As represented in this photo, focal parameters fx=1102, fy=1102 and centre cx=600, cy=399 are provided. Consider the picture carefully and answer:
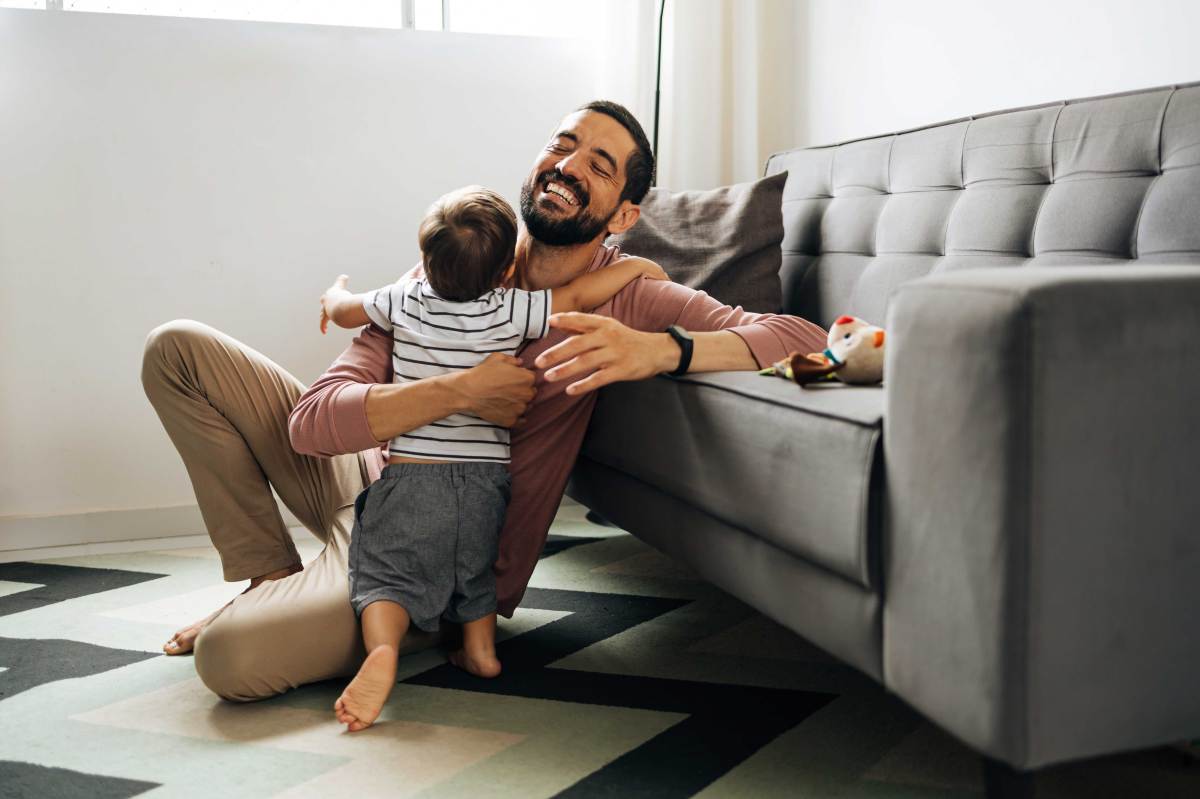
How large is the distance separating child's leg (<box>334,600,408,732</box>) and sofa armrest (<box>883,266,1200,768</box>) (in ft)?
2.43

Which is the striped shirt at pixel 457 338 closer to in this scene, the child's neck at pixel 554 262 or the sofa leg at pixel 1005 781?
the child's neck at pixel 554 262

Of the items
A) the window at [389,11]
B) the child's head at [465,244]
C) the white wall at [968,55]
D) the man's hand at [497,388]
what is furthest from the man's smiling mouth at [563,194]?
the window at [389,11]

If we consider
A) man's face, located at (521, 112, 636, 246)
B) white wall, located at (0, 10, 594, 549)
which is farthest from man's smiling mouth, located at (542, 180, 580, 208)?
white wall, located at (0, 10, 594, 549)

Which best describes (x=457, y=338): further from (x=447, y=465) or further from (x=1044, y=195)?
(x=1044, y=195)

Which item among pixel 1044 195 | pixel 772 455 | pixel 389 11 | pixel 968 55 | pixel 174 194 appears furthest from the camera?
pixel 389 11

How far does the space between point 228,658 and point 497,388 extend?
20.7 inches

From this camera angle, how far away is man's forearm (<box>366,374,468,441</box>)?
1.59 meters

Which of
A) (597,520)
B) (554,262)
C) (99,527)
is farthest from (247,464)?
(597,520)

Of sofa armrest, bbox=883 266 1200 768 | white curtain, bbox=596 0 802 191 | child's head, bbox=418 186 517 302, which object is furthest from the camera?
white curtain, bbox=596 0 802 191

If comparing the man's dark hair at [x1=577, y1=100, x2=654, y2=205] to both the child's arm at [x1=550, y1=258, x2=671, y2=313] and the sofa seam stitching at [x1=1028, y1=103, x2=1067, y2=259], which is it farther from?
the sofa seam stitching at [x1=1028, y1=103, x2=1067, y2=259]

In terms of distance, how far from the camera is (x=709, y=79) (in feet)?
9.48

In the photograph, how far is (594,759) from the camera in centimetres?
137

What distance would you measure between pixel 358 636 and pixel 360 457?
0.46m

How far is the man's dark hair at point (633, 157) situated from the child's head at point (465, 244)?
34 centimetres
